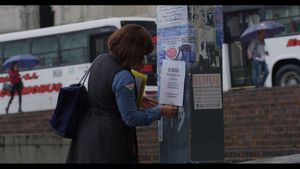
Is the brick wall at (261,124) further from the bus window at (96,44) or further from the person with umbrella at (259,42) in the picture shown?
the bus window at (96,44)

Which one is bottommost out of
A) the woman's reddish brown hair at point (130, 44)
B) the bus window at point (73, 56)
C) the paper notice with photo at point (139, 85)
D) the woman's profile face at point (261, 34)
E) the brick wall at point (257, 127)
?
the brick wall at point (257, 127)

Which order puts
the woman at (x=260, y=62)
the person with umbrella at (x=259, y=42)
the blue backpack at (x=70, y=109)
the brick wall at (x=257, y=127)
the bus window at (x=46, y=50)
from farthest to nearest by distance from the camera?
the bus window at (x=46, y=50) → the woman at (x=260, y=62) → the person with umbrella at (x=259, y=42) → the brick wall at (x=257, y=127) → the blue backpack at (x=70, y=109)

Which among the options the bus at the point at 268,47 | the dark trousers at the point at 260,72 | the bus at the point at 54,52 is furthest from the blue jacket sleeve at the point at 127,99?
the bus at the point at 54,52

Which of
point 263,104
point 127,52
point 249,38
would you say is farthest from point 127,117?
point 249,38

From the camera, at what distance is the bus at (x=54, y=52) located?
2131cm

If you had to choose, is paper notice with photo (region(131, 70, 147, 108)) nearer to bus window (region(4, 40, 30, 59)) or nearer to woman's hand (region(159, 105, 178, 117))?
woman's hand (region(159, 105, 178, 117))

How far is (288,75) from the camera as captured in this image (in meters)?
19.5

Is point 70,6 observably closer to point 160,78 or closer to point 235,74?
point 235,74

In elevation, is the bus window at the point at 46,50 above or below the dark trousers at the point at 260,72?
above

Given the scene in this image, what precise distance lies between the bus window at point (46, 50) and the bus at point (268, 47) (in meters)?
5.09

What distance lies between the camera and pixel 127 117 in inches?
177

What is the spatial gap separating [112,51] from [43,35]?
18.5m

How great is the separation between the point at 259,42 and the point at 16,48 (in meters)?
7.85

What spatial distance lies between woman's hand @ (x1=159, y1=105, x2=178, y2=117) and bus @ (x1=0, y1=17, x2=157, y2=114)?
50.5 feet
